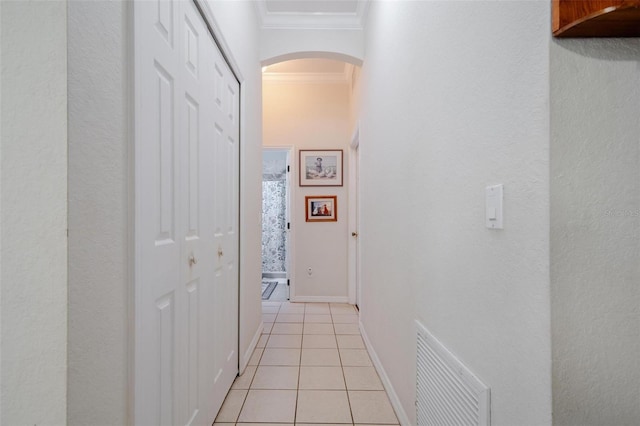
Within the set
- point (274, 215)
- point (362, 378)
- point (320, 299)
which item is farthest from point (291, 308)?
point (274, 215)

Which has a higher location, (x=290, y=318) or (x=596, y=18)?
(x=596, y=18)

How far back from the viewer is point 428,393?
48.3 inches

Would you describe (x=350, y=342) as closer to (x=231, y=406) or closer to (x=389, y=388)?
(x=389, y=388)

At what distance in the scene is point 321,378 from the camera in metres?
2.14

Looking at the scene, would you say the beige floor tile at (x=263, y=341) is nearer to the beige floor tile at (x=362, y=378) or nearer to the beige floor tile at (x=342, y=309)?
the beige floor tile at (x=362, y=378)

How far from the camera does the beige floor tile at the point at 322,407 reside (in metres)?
1.71

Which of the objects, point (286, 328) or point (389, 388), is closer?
point (389, 388)

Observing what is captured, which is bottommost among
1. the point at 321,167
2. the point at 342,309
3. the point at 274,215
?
the point at 342,309

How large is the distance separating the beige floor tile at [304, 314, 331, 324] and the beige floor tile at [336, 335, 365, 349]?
469 millimetres

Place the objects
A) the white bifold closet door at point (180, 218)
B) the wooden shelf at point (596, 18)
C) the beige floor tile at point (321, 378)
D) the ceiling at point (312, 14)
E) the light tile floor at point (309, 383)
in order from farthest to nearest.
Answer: the ceiling at point (312, 14) → the beige floor tile at point (321, 378) → the light tile floor at point (309, 383) → the white bifold closet door at point (180, 218) → the wooden shelf at point (596, 18)

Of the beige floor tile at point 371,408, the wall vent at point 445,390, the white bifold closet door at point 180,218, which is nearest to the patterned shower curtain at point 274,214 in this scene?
the white bifold closet door at point 180,218

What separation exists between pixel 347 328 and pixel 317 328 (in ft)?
1.00

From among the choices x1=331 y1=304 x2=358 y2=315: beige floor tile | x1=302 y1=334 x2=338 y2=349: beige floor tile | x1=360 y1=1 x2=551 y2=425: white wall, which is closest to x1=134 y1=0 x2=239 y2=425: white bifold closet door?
x1=302 y1=334 x2=338 y2=349: beige floor tile
